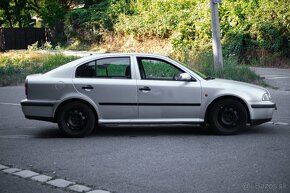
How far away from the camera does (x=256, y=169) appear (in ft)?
21.7

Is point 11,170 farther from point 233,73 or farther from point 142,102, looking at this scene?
A: point 233,73

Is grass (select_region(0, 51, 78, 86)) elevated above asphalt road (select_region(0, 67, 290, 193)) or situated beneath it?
elevated above

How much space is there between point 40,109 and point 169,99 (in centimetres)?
231

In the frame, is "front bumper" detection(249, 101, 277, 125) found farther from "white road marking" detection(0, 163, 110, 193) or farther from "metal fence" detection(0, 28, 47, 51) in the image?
"metal fence" detection(0, 28, 47, 51)

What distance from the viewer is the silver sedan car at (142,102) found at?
29.3 ft

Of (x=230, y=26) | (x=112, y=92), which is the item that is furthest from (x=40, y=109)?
(x=230, y=26)

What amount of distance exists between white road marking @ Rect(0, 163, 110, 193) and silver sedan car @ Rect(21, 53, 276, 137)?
2130 millimetres

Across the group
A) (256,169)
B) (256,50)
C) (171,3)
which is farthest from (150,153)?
(171,3)

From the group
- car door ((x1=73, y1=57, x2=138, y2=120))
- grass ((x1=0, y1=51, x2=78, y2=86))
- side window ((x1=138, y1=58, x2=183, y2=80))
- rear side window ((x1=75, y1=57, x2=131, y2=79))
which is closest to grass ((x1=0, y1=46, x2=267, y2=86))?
grass ((x1=0, y1=51, x2=78, y2=86))

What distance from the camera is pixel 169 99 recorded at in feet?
29.3

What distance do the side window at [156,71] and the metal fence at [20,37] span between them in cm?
3665

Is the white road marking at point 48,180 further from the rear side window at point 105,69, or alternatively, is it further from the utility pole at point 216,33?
the utility pole at point 216,33

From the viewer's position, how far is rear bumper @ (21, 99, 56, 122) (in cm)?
902

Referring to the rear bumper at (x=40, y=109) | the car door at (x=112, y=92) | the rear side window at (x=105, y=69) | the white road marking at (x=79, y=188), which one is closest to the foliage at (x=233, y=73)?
the rear side window at (x=105, y=69)
